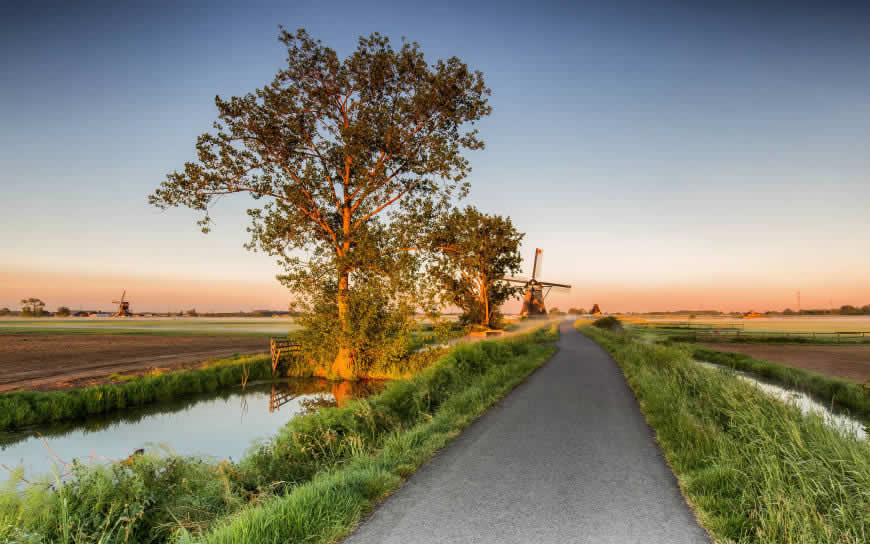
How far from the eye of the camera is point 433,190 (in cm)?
1927

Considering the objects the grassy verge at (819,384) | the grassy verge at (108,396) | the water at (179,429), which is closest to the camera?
the water at (179,429)

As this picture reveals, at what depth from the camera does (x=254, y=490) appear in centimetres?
553

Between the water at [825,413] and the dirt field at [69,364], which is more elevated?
the water at [825,413]

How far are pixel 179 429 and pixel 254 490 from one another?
348 inches

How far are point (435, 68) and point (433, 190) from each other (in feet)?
17.6

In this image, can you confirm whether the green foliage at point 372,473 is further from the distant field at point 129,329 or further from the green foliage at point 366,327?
the distant field at point 129,329

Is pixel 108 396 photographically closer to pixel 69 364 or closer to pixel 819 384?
pixel 69 364

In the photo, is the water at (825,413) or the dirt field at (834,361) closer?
the water at (825,413)

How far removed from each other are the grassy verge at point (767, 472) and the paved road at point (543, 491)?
303mm

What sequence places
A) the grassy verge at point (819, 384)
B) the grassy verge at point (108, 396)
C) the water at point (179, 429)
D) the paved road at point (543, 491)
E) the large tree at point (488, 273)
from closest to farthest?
the paved road at point (543, 491) < the water at point (179, 429) < the grassy verge at point (108, 396) < the grassy verge at point (819, 384) < the large tree at point (488, 273)

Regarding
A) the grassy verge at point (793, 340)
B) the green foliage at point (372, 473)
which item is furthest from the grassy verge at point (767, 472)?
the grassy verge at point (793, 340)

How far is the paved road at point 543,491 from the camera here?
3.75 meters

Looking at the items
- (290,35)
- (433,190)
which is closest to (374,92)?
(290,35)

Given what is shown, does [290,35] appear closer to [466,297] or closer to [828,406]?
[828,406]
